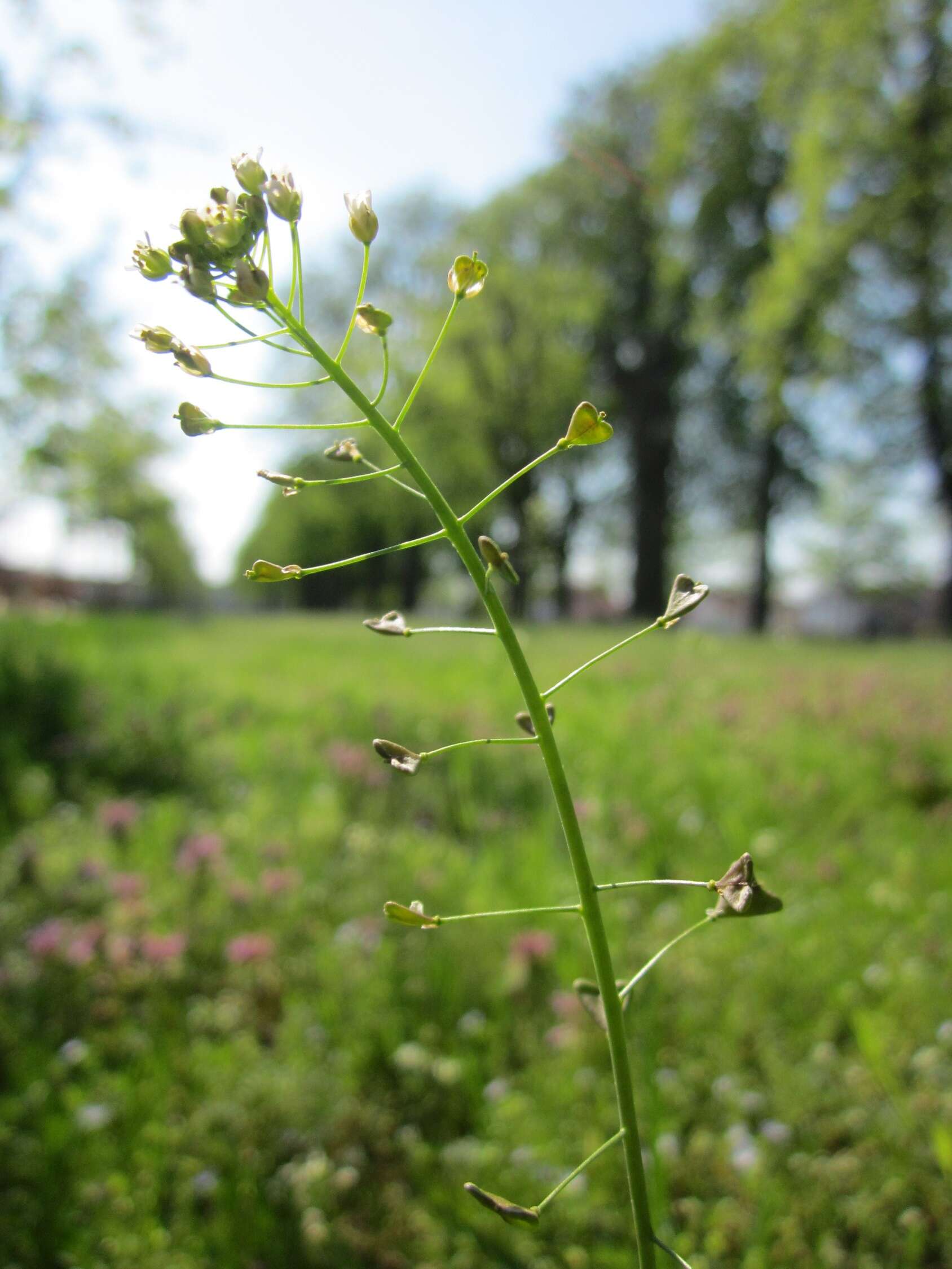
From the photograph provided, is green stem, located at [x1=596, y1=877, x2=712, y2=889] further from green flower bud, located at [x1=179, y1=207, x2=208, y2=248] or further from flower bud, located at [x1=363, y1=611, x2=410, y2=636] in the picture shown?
green flower bud, located at [x1=179, y1=207, x2=208, y2=248]

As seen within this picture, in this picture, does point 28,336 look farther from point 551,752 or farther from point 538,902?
point 551,752

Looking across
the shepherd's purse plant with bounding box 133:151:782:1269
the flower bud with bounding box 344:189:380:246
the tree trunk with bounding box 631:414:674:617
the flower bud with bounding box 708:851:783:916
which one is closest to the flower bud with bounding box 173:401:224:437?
the shepherd's purse plant with bounding box 133:151:782:1269

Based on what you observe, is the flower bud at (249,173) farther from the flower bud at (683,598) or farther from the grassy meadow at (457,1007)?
the grassy meadow at (457,1007)

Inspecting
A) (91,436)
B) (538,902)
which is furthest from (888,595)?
(538,902)

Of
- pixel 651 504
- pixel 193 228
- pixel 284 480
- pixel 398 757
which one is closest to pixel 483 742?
pixel 398 757

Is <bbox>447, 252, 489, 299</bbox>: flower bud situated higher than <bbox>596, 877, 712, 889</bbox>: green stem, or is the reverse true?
<bbox>447, 252, 489, 299</bbox>: flower bud

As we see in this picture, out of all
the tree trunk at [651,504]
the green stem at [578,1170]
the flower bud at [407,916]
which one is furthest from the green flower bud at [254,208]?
the tree trunk at [651,504]
